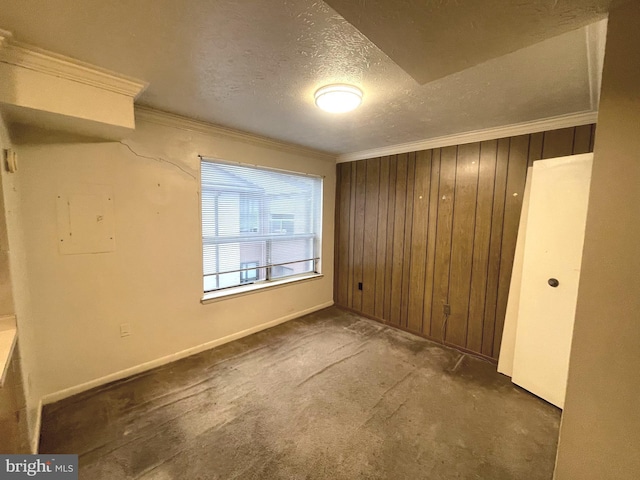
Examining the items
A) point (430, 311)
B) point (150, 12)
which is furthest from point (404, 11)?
point (430, 311)

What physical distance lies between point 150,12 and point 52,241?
1.72 m

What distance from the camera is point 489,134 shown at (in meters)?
2.54

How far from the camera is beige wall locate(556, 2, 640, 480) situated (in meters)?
0.88

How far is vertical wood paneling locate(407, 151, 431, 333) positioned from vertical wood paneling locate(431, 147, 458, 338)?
14 centimetres

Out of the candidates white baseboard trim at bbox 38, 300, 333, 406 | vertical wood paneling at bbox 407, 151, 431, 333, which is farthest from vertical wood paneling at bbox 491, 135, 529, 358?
white baseboard trim at bbox 38, 300, 333, 406

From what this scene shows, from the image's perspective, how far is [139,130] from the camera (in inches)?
85.7

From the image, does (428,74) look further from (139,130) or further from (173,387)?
(173,387)

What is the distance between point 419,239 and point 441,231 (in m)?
0.26

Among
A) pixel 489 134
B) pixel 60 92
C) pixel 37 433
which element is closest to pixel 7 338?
pixel 37 433

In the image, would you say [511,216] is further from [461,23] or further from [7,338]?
[7,338]

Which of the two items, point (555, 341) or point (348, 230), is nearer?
point (555, 341)

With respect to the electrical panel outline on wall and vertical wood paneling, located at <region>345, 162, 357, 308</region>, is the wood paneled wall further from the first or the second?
the electrical panel outline on wall

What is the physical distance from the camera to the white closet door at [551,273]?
191cm

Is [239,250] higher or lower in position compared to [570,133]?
lower
